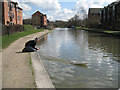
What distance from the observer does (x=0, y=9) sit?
36281mm

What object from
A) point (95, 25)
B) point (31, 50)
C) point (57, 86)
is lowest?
point (57, 86)

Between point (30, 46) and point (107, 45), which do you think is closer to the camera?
point (30, 46)

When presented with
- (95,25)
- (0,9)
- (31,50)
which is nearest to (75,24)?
(95,25)

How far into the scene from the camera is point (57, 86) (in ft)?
19.0

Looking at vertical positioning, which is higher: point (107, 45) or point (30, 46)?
point (30, 46)

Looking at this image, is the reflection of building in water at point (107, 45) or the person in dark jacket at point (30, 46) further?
the reflection of building in water at point (107, 45)

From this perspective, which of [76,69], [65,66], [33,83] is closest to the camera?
[33,83]

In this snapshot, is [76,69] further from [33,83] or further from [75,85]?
[33,83]

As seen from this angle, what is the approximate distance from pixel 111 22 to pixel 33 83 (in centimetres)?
5218

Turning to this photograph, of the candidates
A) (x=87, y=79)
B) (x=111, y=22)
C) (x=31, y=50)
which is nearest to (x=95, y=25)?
(x=111, y=22)

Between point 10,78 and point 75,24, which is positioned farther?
point 75,24

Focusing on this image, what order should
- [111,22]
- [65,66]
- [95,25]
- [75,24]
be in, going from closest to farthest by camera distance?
[65,66], [111,22], [95,25], [75,24]

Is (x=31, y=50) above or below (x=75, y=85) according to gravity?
above

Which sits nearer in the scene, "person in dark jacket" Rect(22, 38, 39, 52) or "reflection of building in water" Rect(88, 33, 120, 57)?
"person in dark jacket" Rect(22, 38, 39, 52)
